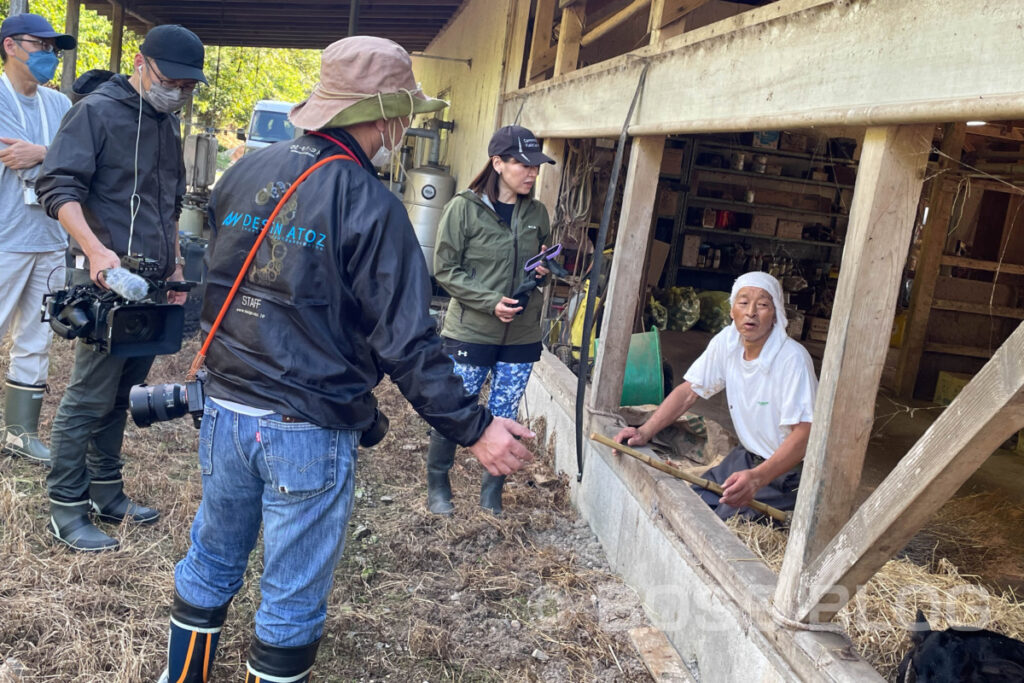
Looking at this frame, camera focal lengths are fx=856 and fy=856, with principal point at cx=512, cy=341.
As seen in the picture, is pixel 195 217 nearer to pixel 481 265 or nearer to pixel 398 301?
pixel 481 265

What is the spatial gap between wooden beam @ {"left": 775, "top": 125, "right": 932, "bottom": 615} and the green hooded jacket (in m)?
1.95

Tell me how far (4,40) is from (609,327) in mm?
2999

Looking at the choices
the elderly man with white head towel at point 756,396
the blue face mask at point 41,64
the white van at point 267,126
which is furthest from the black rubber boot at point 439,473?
the white van at point 267,126

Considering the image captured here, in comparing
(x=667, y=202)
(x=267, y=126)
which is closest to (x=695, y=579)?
(x=667, y=202)

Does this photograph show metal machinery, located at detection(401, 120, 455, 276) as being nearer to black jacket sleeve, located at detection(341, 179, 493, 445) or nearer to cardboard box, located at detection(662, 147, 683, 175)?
cardboard box, located at detection(662, 147, 683, 175)

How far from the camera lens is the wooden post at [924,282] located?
6.96 meters

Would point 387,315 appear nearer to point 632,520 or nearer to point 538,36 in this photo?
point 632,520

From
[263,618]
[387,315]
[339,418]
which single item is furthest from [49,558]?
[387,315]

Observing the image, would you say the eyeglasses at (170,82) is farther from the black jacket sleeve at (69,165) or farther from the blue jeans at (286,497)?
the blue jeans at (286,497)

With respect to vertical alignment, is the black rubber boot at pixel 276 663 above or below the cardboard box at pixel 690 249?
below

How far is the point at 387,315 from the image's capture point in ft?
6.72

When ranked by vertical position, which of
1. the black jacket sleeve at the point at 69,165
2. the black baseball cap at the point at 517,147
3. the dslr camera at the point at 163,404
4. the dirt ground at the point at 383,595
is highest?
the black baseball cap at the point at 517,147

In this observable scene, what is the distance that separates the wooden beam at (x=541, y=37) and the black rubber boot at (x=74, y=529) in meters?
4.67

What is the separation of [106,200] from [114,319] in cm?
64
